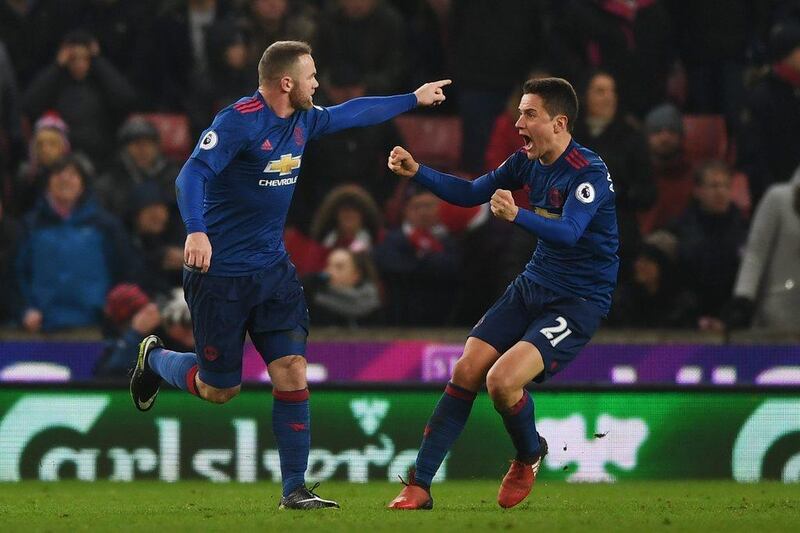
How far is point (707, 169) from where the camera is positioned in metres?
12.6

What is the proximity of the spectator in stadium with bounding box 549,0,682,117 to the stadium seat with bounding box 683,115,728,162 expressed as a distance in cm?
40

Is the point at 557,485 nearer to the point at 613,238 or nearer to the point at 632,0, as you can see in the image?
the point at 613,238

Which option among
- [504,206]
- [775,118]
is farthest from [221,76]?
[504,206]

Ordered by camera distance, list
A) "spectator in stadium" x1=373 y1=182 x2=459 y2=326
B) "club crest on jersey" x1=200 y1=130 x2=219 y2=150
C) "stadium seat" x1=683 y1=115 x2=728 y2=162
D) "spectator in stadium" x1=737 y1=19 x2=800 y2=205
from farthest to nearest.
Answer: "stadium seat" x1=683 y1=115 x2=728 y2=162 < "spectator in stadium" x1=737 y1=19 x2=800 y2=205 < "spectator in stadium" x1=373 y1=182 x2=459 y2=326 < "club crest on jersey" x1=200 y1=130 x2=219 y2=150

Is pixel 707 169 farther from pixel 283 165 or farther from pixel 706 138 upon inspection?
pixel 283 165

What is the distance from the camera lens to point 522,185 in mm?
8242

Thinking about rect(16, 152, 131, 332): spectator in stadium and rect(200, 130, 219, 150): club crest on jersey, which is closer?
rect(200, 130, 219, 150): club crest on jersey

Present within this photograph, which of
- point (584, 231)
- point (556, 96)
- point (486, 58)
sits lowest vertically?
point (584, 231)

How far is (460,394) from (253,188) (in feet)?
4.66

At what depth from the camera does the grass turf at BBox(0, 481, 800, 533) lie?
7164mm

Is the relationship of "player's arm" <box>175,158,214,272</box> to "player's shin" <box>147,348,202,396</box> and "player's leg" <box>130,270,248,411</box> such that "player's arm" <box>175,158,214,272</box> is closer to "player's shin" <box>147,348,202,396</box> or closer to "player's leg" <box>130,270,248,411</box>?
"player's leg" <box>130,270,248,411</box>

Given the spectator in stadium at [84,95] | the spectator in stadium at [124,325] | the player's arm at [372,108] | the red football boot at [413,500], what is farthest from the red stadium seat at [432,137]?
the red football boot at [413,500]

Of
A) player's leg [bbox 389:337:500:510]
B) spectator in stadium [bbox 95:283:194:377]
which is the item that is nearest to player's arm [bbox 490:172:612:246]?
player's leg [bbox 389:337:500:510]

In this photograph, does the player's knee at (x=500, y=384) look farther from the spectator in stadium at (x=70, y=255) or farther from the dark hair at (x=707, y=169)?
the dark hair at (x=707, y=169)
